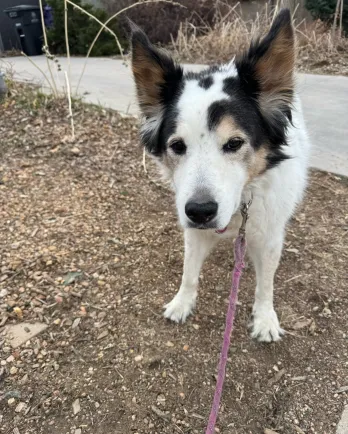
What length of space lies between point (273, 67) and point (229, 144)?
1.73 feet

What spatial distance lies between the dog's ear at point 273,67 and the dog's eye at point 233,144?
34 centimetres

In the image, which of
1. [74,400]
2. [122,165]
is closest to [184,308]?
[74,400]

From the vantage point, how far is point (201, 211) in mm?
1868

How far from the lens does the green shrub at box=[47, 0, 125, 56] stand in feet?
40.0

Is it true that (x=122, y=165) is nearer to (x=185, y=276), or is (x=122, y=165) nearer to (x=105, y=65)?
(x=185, y=276)

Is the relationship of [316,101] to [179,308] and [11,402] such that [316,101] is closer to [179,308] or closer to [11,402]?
[179,308]

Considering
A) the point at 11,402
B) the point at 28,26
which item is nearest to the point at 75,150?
the point at 11,402

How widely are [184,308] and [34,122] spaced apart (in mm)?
3573

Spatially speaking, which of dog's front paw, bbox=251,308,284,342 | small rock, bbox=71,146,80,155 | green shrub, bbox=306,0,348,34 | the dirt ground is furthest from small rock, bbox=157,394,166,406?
green shrub, bbox=306,0,348,34

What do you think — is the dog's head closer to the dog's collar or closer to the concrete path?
the dog's collar

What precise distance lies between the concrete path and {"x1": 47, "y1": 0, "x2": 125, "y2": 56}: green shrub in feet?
11.7

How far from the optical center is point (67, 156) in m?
4.60

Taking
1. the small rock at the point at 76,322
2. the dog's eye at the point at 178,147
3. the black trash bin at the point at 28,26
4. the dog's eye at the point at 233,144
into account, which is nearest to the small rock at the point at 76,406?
the small rock at the point at 76,322

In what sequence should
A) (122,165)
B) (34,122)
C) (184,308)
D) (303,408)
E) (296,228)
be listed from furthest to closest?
(34,122)
(122,165)
(296,228)
(184,308)
(303,408)
